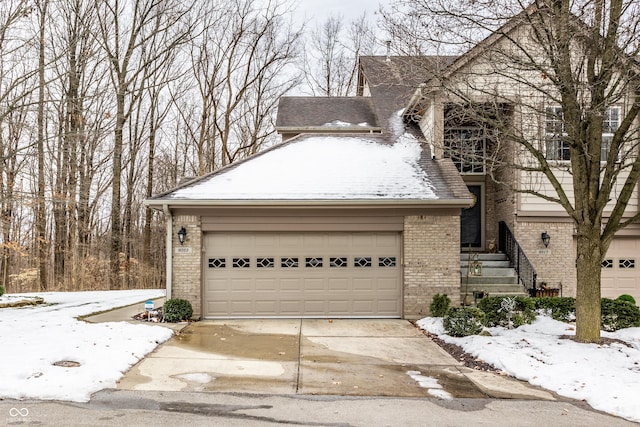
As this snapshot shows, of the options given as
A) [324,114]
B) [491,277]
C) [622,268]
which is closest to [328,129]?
[324,114]

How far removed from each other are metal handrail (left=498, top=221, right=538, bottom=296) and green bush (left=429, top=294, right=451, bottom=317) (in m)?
2.68

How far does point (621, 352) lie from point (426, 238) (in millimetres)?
4879

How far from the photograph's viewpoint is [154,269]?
1073 inches

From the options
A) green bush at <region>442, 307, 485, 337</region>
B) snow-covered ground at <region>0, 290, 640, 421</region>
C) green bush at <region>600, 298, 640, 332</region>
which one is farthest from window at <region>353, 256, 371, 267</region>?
green bush at <region>600, 298, 640, 332</region>

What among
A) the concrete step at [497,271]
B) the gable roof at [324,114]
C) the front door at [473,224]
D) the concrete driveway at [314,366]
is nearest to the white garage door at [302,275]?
the concrete driveway at [314,366]

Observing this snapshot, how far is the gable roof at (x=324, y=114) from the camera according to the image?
57.1 feet

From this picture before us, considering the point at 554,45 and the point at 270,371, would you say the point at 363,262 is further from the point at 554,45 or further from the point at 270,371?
the point at 554,45

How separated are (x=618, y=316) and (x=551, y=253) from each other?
380cm

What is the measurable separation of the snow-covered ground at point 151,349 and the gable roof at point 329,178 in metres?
3.02

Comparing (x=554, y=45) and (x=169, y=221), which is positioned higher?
(x=554, y=45)

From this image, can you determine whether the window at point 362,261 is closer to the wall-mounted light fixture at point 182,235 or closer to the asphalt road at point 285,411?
the wall-mounted light fixture at point 182,235

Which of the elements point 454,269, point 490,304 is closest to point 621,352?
point 490,304

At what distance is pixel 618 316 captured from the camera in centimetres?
992

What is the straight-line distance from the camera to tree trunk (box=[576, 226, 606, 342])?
8688mm
